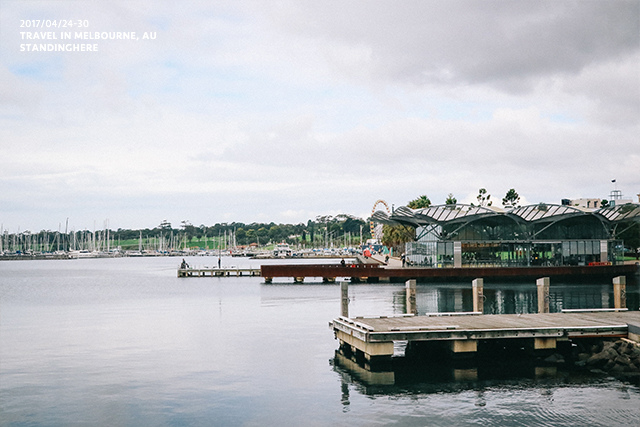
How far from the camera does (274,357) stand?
29812 mm

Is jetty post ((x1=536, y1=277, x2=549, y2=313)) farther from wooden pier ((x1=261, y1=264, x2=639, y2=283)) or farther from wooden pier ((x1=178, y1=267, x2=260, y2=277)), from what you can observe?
wooden pier ((x1=178, y1=267, x2=260, y2=277))

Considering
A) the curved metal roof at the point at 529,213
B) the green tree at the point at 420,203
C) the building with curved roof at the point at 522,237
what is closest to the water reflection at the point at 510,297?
the building with curved roof at the point at 522,237

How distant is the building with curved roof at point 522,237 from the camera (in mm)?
80125

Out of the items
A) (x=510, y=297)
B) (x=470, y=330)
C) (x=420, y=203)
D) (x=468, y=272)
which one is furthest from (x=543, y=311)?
(x=420, y=203)

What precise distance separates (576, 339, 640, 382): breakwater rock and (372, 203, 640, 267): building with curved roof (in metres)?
53.4

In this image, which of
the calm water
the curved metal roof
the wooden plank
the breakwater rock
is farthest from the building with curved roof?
the breakwater rock

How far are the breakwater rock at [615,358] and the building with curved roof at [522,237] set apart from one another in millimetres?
53374

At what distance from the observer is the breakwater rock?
81.5 feet

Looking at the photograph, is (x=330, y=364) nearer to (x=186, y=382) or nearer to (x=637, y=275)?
(x=186, y=382)

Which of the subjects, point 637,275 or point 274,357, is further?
point 637,275

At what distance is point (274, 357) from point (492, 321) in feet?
34.3

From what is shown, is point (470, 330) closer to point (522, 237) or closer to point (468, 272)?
point (468, 272)

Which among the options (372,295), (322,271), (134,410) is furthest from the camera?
(322,271)

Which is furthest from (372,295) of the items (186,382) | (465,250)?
(186,382)
